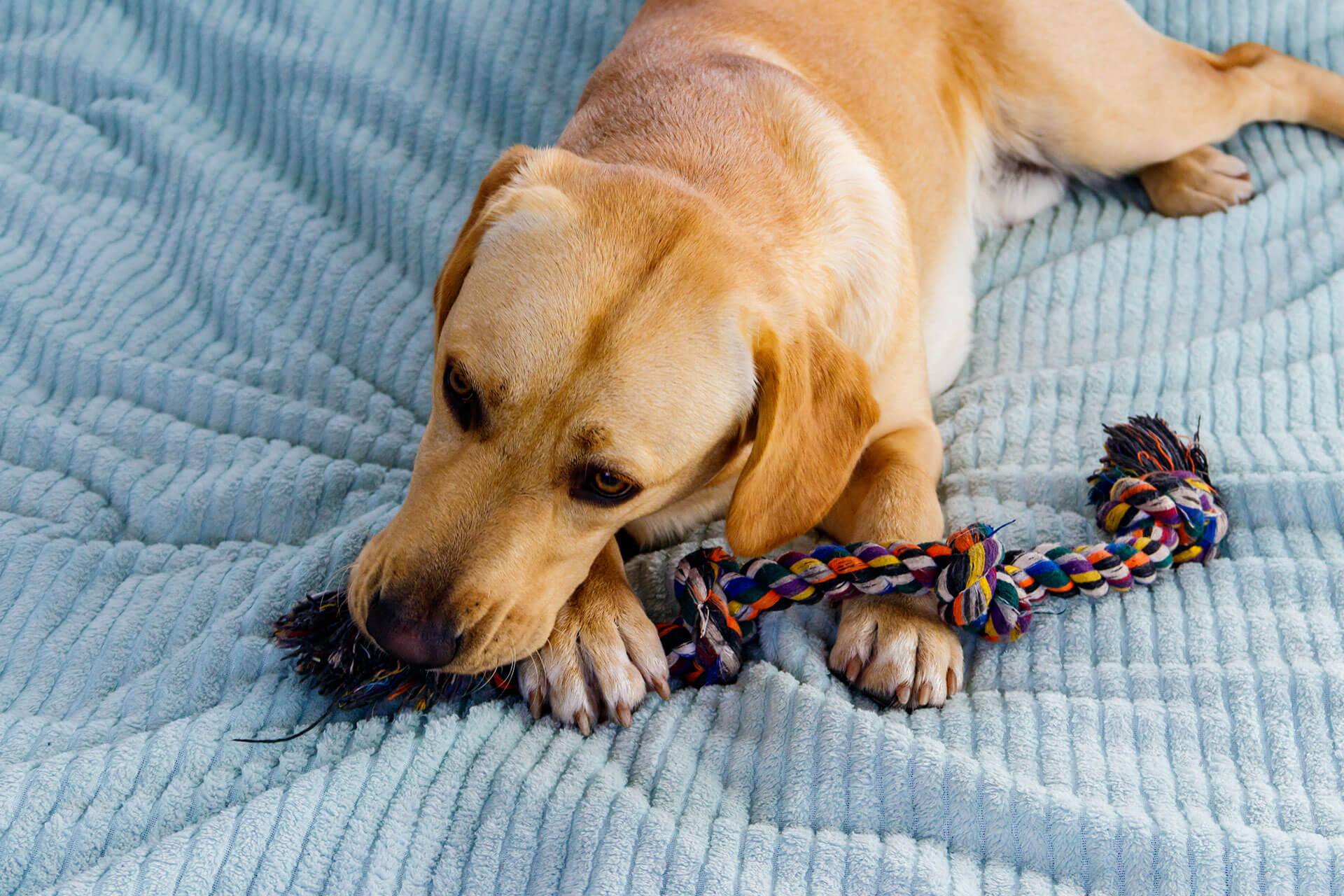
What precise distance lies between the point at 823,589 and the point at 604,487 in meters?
0.46

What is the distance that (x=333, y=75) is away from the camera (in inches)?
123

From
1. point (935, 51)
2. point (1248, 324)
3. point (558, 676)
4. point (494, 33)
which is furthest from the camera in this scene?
point (494, 33)

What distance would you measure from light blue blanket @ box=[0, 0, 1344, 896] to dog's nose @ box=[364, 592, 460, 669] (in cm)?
14

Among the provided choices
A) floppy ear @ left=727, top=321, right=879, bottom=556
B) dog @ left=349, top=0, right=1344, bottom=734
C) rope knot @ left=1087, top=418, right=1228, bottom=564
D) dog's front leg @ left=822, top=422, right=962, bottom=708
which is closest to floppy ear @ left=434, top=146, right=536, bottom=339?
dog @ left=349, top=0, right=1344, bottom=734

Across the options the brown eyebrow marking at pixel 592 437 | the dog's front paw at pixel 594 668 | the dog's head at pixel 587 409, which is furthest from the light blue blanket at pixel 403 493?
the brown eyebrow marking at pixel 592 437

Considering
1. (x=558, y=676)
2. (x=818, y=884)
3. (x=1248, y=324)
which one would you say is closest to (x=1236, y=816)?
(x=818, y=884)

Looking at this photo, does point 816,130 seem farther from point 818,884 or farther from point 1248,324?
point 818,884

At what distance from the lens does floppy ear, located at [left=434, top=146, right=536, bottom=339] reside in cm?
188

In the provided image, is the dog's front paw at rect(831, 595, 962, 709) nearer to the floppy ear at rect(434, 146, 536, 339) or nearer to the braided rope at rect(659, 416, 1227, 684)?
the braided rope at rect(659, 416, 1227, 684)

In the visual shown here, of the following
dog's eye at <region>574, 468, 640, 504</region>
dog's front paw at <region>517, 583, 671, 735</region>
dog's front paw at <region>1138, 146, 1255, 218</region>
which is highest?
dog's eye at <region>574, 468, 640, 504</region>

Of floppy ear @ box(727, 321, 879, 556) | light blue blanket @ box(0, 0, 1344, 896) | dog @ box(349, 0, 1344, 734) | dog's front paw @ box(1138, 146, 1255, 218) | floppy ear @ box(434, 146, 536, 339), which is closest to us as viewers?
light blue blanket @ box(0, 0, 1344, 896)

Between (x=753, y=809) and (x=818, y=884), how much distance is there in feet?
0.56

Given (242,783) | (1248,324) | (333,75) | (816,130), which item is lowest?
(242,783)

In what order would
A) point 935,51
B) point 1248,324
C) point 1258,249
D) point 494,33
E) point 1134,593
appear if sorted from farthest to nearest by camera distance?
point 494,33 → point 935,51 → point 1258,249 → point 1248,324 → point 1134,593
